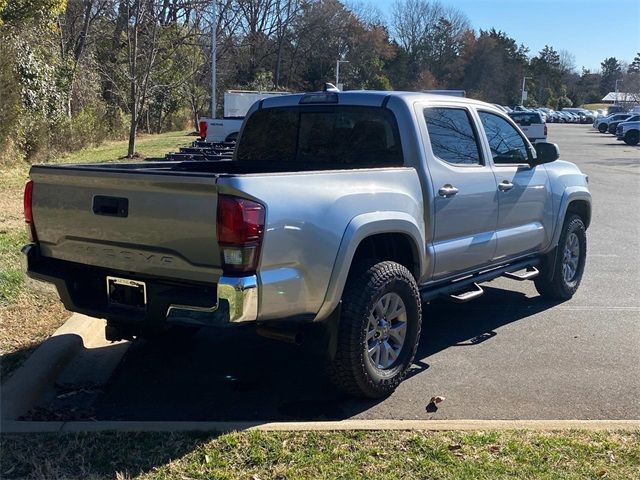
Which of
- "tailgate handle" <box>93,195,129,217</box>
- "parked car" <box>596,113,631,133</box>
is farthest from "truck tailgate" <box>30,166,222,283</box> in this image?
"parked car" <box>596,113,631,133</box>

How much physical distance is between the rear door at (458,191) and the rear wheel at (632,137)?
1598 inches

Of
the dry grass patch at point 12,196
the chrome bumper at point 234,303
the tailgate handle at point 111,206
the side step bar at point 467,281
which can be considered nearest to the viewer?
the chrome bumper at point 234,303

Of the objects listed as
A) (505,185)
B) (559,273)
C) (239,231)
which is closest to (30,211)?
(239,231)

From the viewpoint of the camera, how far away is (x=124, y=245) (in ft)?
13.5

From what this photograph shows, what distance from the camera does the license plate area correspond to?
4.13m

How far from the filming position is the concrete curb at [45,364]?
427 cm

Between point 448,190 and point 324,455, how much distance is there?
2.31 meters

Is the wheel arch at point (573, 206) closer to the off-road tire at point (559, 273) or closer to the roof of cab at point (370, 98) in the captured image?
the off-road tire at point (559, 273)

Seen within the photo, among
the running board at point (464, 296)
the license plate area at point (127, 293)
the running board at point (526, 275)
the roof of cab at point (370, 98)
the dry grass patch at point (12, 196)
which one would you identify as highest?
the roof of cab at point (370, 98)

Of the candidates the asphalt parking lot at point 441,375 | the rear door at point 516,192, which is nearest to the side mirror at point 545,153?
the rear door at point 516,192

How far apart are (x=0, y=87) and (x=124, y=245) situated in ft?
37.1

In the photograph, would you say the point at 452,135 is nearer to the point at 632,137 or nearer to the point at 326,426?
the point at 326,426

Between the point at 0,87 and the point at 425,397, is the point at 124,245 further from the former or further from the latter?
the point at 0,87

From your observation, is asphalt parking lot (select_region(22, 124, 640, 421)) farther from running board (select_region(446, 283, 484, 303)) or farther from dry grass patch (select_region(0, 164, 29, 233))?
dry grass patch (select_region(0, 164, 29, 233))
